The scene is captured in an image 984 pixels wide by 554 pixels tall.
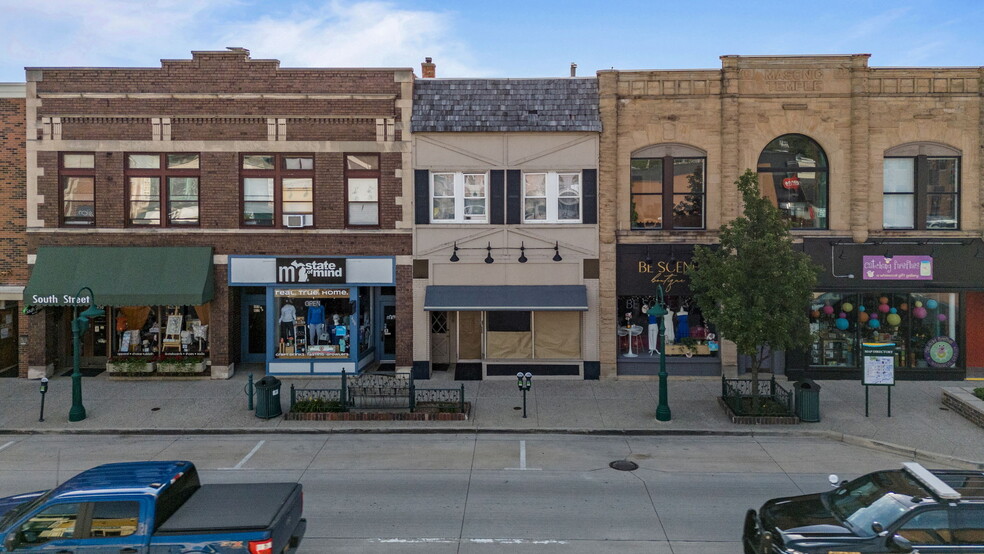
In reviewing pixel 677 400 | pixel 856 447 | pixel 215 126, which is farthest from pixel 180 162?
pixel 856 447

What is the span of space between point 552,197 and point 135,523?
15.3 meters

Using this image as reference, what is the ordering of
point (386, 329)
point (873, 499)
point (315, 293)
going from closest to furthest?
point (873, 499), point (315, 293), point (386, 329)

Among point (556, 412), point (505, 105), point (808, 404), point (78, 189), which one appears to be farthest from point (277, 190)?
point (808, 404)

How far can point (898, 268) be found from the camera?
20.3 meters

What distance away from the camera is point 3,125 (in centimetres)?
2092

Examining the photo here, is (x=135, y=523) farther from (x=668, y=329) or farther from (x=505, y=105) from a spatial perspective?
(x=668, y=329)

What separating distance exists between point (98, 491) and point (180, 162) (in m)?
15.1

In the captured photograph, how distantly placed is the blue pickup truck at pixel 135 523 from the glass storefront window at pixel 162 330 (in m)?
13.3

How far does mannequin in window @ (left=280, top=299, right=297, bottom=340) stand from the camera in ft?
69.7

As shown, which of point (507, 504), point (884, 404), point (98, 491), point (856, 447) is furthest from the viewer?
point (884, 404)

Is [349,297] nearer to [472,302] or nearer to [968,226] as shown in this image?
[472,302]

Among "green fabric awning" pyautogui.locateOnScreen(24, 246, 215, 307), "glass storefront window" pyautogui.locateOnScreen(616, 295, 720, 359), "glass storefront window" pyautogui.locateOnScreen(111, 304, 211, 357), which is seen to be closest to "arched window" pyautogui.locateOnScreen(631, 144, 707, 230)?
"glass storefront window" pyautogui.locateOnScreen(616, 295, 720, 359)

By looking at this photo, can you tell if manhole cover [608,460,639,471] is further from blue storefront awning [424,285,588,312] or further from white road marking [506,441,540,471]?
blue storefront awning [424,285,588,312]

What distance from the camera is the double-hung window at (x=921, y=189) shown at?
2048cm
